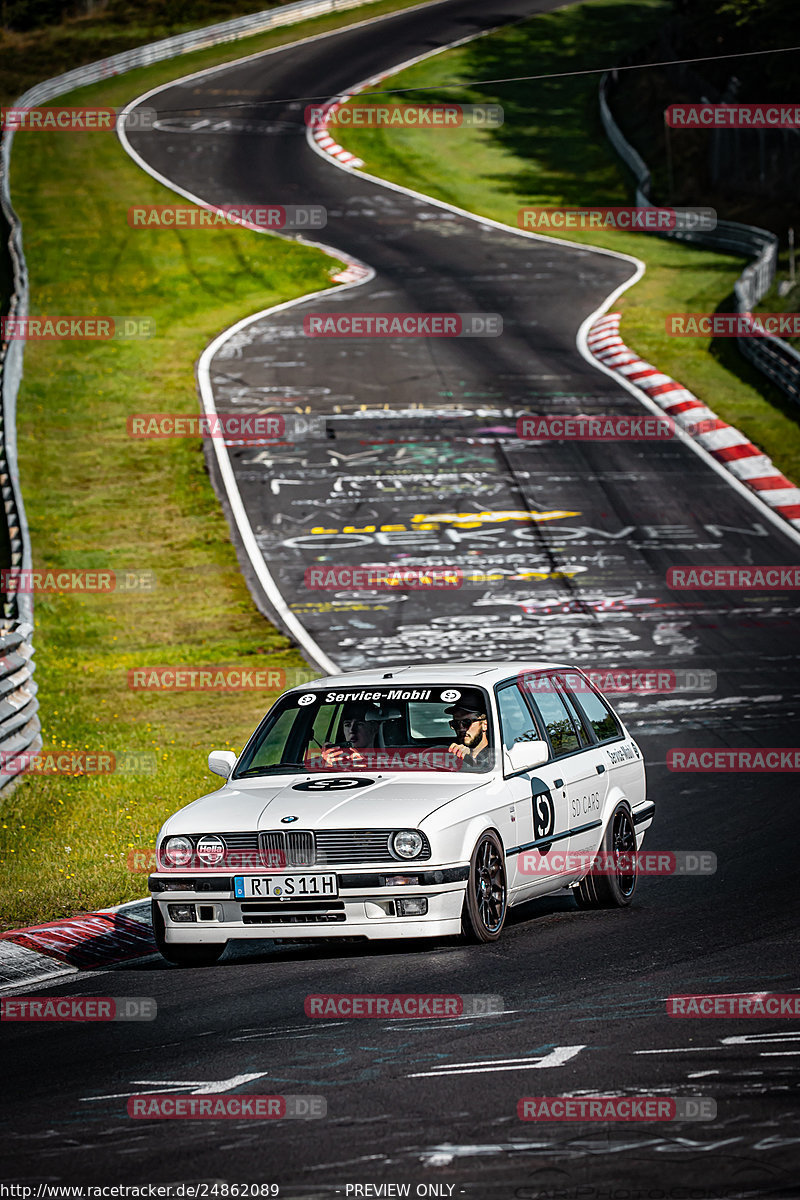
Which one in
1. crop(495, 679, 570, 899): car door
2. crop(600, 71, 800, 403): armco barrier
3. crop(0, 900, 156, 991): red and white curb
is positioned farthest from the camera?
crop(600, 71, 800, 403): armco barrier

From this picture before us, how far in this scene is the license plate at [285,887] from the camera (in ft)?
27.3

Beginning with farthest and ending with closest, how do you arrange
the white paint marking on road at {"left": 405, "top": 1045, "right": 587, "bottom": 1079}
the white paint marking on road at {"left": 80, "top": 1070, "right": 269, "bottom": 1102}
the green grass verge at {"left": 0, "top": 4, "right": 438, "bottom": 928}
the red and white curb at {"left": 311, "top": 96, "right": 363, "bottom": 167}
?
1. the red and white curb at {"left": 311, "top": 96, "right": 363, "bottom": 167}
2. the green grass verge at {"left": 0, "top": 4, "right": 438, "bottom": 928}
3. the white paint marking on road at {"left": 405, "top": 1045, "right": 587, "bottom": 1079}
4. the white paint marking on road at {"left": 80, "top": 1070, "right": 269, "bottom": 1102}

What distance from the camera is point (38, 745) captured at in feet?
47.8

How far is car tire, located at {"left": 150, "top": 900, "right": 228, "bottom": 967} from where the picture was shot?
343 inches

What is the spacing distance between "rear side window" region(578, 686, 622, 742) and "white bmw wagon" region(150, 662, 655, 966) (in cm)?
2

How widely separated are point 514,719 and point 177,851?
7.46 feet

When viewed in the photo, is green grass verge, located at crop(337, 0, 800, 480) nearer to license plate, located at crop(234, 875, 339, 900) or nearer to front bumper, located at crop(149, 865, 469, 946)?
front bumper, located at crop(149, 865, 469, 946)

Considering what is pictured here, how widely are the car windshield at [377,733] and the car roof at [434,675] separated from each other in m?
0.08

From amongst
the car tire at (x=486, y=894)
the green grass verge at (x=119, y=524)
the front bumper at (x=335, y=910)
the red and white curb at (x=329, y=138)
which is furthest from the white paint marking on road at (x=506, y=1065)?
the red and white curb at (x=329, y=138)

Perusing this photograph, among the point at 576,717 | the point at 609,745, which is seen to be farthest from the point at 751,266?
the point at 576,717

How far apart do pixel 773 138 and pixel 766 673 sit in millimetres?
31575

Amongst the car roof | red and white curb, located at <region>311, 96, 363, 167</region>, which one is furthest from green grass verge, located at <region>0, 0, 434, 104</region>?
the car roof

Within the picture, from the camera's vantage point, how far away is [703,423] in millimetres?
28016

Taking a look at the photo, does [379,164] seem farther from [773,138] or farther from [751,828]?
→ [751,828]
